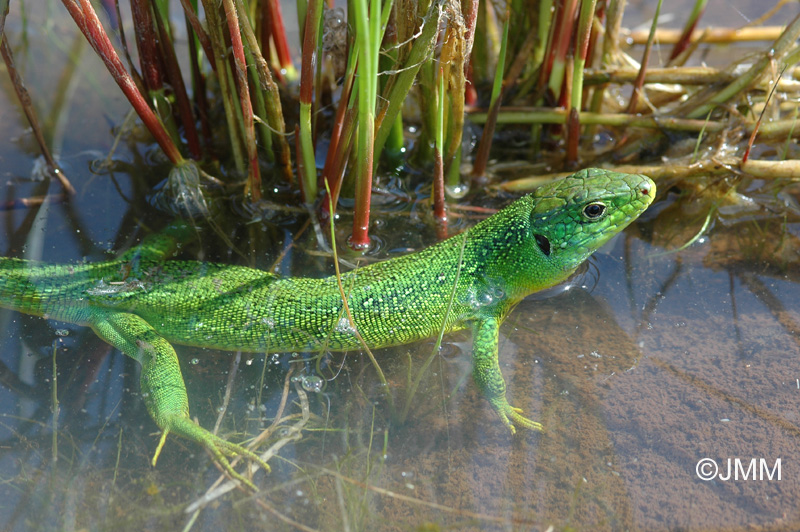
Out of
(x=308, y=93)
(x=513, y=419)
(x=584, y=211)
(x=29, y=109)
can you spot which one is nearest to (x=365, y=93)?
(x=308, y=93)

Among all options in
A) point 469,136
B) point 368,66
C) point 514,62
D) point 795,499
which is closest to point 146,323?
point 368,66

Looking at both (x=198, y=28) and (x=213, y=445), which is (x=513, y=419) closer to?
(x=213, y=445)

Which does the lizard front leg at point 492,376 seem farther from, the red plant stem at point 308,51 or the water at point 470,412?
the red plant stem at point 308,51

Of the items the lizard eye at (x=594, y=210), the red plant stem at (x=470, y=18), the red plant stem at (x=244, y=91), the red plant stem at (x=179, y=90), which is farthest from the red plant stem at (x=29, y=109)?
the lizard eye at (x=594, y=210)

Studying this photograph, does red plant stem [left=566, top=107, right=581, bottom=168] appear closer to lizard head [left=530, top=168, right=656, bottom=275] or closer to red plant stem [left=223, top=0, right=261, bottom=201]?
lizard head [left=530, top=168, right=656, bottom=275]

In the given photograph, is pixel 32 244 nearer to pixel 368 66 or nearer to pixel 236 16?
pixel 236 16

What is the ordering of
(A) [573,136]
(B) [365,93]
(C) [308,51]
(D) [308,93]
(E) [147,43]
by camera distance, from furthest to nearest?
1. (A) [573,136]
2. (E) [147,43]
3. (D) [308,93]
4. (C) [308,51]
5. (B) [365,93]
